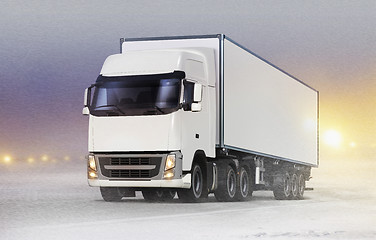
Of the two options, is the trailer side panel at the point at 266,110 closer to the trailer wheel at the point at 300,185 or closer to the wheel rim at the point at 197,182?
the trailer wheel at the point at 300,185

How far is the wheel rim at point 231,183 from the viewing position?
22.3 meters

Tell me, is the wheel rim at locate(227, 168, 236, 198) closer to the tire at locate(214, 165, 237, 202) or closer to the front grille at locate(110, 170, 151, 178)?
the tire at locate(214, 165, 237, 202)

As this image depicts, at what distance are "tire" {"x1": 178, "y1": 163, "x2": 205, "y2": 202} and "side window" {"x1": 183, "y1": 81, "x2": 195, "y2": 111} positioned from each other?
6.17 feet

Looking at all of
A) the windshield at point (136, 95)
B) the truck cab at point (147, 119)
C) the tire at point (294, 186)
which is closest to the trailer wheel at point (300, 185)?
the tire at point (294, 186)

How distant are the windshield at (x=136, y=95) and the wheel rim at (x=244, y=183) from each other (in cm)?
507

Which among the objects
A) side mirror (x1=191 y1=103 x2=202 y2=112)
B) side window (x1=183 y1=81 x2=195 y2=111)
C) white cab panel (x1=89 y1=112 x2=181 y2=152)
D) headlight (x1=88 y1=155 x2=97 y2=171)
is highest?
side window (x1=183 y1=81 x2=195 y2=111)

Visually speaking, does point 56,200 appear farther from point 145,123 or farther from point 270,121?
point 270,121

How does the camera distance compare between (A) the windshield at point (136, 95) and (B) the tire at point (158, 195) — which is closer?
(A) the windshield at point (136, 95)

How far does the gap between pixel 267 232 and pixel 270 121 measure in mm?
14322

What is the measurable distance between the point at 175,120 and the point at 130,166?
67.4 inches

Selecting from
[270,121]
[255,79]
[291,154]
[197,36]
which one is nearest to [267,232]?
[197,36]

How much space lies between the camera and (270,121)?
26953mm

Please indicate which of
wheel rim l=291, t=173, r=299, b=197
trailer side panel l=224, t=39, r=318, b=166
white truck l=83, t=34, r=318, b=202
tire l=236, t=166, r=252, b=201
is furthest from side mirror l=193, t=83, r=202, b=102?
wheel rim l=291, t=173, r=299, b=197

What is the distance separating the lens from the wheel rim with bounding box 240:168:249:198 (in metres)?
23.4
